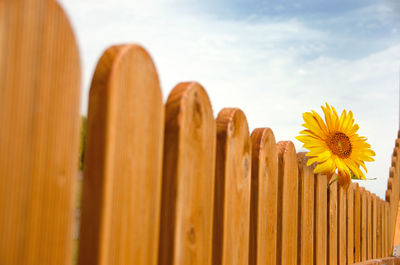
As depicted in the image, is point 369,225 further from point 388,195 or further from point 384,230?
point 388,195

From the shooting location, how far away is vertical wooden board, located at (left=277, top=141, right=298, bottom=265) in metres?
2.68

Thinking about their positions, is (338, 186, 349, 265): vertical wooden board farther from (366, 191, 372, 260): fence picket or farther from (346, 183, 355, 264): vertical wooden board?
(366, 191, 372, 260): fence picket

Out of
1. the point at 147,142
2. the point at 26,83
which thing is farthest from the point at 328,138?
the point at 26,83

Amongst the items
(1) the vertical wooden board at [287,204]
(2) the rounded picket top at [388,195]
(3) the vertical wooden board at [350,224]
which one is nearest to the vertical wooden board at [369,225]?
(3) the vertical wooden board at [350,224]

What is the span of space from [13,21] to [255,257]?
1.69 meters

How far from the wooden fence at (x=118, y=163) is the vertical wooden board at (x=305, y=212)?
2.04ft

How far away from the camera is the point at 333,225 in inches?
148

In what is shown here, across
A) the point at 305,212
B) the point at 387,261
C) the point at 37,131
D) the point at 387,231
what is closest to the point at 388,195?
the point at 387,231

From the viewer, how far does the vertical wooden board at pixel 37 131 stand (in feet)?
3.59

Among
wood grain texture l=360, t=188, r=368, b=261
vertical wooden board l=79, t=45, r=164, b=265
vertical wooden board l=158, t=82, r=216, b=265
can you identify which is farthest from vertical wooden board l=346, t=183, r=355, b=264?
vertical wooden board l=79, t=45, r=164, b=265

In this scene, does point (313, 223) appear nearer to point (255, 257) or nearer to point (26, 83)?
point (255, 257)

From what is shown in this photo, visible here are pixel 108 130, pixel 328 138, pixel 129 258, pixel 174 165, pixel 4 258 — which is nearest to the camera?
pixel 4 258

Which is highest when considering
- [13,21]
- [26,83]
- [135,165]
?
[13,21]

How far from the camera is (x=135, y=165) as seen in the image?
4.77 ft
